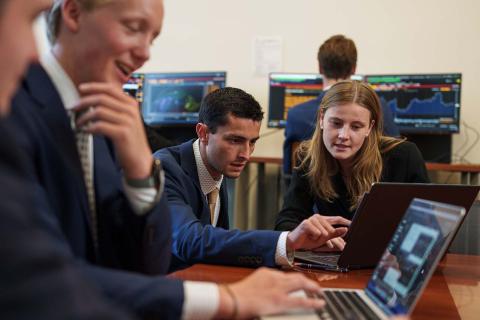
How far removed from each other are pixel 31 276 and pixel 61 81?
566mm

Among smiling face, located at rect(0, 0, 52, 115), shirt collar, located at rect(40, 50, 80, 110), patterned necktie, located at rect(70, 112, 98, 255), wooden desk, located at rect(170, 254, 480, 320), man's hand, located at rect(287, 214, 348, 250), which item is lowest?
wooden desk, located at rect(170, 254, 480, 320)

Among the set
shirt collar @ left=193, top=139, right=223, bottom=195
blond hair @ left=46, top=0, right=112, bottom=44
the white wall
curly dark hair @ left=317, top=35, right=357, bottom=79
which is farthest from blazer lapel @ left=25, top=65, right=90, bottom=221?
the white wall

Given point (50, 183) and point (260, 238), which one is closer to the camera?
point (50, 183)

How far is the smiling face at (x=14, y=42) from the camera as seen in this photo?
19.5 inches

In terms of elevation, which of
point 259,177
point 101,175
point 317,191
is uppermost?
point 101,175

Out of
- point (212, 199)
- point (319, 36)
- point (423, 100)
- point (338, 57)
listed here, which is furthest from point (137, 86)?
point (212, 199)

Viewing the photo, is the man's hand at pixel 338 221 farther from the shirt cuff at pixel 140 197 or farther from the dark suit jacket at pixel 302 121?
the dark suit jacket at pixel 302 121

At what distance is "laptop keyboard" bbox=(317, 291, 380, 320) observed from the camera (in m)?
0.86

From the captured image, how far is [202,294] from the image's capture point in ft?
2.54

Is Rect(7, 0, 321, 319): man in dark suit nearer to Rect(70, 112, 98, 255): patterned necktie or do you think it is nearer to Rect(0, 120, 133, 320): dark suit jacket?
Rect(70, 112, 98, 255): patterned necktie

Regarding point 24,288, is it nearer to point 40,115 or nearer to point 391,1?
point 40,115

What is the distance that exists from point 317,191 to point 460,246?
0.48m

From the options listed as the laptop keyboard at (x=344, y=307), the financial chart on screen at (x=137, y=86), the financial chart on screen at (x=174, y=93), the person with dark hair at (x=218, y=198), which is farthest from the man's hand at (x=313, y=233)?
the financial chart on screen at (x=137, y=86)

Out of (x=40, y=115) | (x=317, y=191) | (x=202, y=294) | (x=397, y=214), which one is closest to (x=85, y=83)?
(x=40, y=115)
